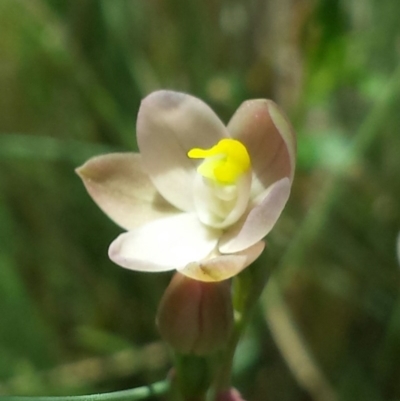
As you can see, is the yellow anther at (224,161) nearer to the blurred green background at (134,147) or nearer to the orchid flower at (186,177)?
the orchid flower at (186,177)

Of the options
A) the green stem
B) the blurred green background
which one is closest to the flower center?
the green stem

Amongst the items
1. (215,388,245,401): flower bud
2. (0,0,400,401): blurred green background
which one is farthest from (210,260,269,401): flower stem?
(0,0,400,401): blurred green background

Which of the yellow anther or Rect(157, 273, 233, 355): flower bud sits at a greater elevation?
the yellow anther

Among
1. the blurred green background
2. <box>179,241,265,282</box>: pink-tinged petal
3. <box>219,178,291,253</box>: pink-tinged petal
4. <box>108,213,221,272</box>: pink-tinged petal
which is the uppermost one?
<box>219,178,291,253</box>: pink-tinged petal

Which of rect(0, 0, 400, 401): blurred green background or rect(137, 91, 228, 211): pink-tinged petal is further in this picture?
rect(0, 0, 400, 401): blurred green background

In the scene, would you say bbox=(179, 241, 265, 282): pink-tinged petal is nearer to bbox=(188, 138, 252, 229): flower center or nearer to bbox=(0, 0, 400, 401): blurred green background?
bbox=(188, 138, 252, 229): flower center

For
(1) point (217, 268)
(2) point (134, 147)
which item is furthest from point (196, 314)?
(2) point (134, 147)

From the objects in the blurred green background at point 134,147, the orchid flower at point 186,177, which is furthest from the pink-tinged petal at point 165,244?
the blurred green background at point 134,147

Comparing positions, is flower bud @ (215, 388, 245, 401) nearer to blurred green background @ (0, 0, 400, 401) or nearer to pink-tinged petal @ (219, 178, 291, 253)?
pink-tinged petal @ (219, 178, 291, 253)

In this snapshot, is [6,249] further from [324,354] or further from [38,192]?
[324,354]
